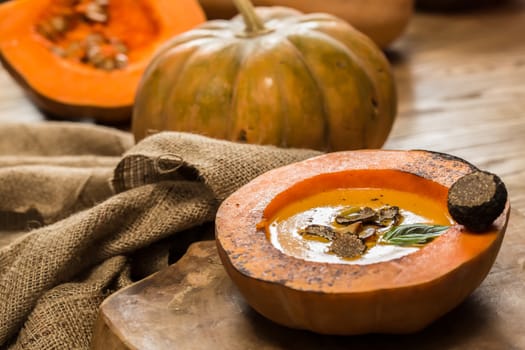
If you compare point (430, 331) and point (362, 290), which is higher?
point (362, 290)

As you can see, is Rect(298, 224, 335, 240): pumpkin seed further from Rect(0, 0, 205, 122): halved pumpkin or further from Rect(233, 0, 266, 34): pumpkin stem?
Rect(0, 0, 205, 122): halved pumpkin

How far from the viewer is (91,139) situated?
1811 mm

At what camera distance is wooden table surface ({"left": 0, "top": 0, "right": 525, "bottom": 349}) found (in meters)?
1.79

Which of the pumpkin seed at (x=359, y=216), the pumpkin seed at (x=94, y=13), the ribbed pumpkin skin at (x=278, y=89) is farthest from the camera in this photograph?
the pumpkin seed at (x=94, y=13)

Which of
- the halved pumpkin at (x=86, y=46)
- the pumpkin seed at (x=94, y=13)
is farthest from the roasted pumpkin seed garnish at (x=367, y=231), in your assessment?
the pumpkin seed at (x=94, y=13)

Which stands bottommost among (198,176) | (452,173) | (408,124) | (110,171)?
(408,124)

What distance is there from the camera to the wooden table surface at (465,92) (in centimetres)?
179

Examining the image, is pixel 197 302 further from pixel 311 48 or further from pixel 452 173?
pixel 311 48

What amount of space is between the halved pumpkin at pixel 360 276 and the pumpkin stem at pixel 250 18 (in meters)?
0.70

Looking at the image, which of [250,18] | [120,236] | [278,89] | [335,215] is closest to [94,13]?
[250,18]

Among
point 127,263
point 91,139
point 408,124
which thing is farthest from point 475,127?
point 127,263

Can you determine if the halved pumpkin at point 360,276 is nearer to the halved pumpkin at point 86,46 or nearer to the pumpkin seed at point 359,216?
the pumpkin seed at point 359,216

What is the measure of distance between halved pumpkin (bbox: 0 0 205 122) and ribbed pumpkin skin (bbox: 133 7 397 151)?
525mm

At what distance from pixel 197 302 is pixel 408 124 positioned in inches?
44.5
